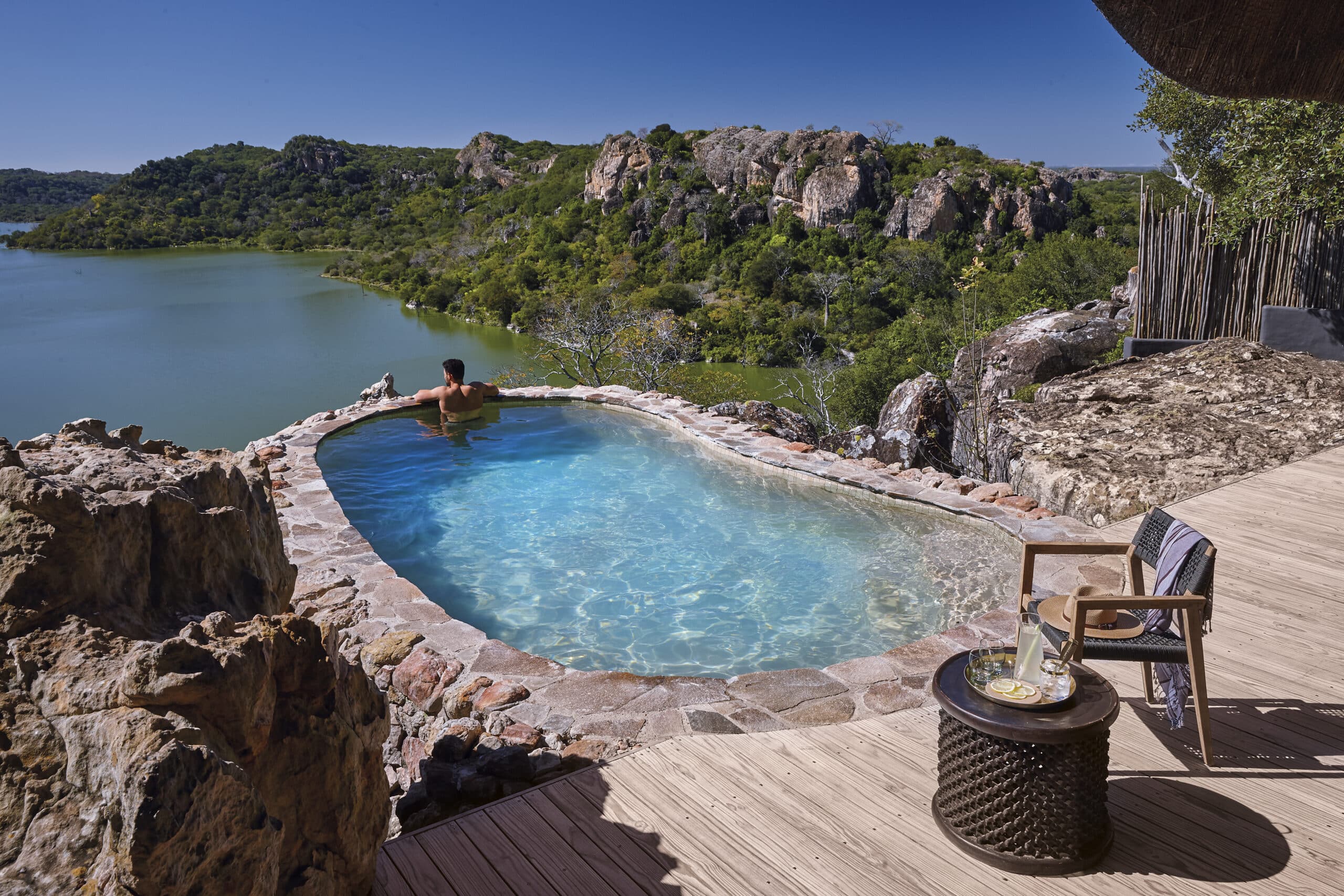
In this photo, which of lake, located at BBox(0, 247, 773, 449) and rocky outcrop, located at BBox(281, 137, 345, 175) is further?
rocky outcrop, located at BBox(281, 137, 345, 175)

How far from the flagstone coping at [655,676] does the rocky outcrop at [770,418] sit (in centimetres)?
225

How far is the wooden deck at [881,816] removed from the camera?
2.03 m

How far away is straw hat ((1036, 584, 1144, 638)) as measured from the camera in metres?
2.57

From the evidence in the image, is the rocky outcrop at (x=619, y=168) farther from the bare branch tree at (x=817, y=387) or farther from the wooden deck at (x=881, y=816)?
the wooden deck at (x=881, y=816)

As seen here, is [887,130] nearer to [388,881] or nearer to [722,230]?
[722,230]

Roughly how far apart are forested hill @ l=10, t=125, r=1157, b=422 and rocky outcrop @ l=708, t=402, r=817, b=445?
7.96 meters

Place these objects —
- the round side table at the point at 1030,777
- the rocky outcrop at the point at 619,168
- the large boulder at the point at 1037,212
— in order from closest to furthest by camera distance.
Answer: the round side table at the point at 1030,777 < the large boulder at the point at 1037,212 < the rocky outcrop at the point at 619,168

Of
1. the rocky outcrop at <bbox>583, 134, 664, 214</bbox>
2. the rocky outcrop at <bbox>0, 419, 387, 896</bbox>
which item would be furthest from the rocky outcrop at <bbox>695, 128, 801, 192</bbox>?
the rocky outcrop at <bbox>0, 419, 387, 896</bbox>

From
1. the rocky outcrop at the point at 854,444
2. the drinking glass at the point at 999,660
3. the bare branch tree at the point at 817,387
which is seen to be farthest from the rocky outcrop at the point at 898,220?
the drinking glass at the point at 999,660

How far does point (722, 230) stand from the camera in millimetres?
45469

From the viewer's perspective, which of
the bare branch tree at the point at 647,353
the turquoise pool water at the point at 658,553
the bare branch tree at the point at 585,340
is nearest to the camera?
the turquoise pool water at the point at 658,553

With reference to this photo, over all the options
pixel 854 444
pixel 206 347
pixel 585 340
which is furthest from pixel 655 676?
pixel 206 347

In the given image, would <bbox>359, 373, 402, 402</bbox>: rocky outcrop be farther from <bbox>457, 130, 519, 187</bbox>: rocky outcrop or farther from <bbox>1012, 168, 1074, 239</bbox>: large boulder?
<bbox>457, 130, 519, 187</bbox>: rocky outcrop

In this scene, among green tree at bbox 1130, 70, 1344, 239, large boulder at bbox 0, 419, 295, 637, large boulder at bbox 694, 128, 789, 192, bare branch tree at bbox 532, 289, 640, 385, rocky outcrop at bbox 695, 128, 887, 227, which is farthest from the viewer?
large boulder at bbox 694, 128, 789, 192
